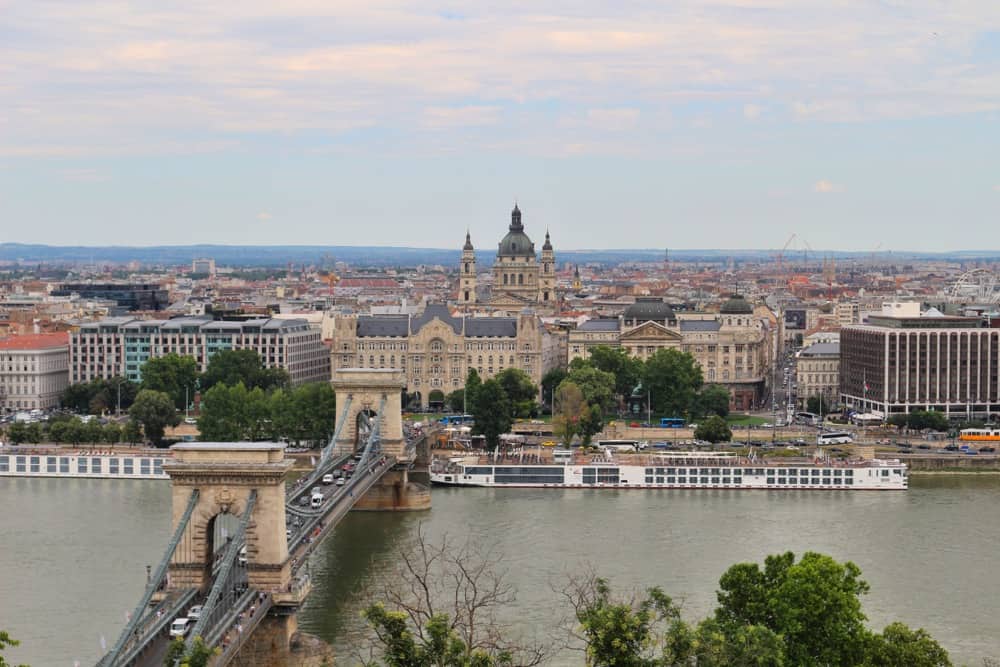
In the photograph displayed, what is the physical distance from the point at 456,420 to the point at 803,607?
113 ft

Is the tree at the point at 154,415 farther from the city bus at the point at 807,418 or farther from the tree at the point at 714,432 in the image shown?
the city bus at the point at 807,418

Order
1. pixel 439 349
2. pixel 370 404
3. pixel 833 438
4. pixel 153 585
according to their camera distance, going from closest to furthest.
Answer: pixel 153 585 → pixel 370 404 → pixel 833 438 → pixel 439 349

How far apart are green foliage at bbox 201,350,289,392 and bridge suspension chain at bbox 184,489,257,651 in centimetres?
3544

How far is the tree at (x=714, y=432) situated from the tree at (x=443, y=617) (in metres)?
18.0

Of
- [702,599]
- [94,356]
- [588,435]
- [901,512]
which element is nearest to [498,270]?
[94,356]

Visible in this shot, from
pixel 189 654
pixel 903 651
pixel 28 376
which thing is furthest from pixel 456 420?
pixel 189 654

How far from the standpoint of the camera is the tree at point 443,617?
1702 centimetres

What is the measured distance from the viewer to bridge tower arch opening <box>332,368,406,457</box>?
43031 mm

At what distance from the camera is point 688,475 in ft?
144

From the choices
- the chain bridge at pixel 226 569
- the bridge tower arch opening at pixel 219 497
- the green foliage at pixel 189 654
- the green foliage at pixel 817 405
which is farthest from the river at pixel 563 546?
the green foliage at pixel 817 405

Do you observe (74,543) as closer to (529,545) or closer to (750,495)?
(529,545)

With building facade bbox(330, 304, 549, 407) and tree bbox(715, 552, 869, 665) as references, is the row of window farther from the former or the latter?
tree bbox(715, 552, 869, 665)

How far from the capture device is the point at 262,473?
23656mm

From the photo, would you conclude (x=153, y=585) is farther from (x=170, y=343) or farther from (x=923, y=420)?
(x=170, y=343)
